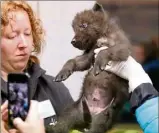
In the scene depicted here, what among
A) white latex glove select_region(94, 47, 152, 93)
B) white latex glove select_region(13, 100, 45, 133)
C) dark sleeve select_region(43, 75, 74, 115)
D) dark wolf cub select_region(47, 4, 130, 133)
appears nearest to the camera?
white latex glove select_region(13, 100, 45, 133)

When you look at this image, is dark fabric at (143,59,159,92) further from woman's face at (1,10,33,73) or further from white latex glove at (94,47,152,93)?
woman's face at (1,10,33,73)

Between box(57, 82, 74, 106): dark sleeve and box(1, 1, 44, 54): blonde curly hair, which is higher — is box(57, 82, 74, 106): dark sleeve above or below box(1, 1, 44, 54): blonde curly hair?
below

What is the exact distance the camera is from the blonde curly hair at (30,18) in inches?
67.7

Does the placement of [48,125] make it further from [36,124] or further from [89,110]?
[36,124]

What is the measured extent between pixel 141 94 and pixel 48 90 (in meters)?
0.53

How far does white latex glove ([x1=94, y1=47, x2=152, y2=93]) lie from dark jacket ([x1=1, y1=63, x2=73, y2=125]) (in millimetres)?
240

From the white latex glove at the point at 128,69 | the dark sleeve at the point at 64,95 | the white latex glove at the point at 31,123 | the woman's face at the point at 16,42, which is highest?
the woman's face at the point at 16,42

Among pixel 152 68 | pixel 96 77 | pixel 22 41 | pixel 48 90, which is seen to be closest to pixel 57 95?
pixel 48 90

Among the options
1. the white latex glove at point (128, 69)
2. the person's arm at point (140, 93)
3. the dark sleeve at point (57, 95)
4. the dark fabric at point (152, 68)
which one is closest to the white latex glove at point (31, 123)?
the person's arm at point (140, 93)

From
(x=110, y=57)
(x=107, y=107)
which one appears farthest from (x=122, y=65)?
(x=107, y=107)

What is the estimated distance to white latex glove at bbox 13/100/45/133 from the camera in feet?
3.90

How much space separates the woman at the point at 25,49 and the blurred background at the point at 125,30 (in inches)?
6.4

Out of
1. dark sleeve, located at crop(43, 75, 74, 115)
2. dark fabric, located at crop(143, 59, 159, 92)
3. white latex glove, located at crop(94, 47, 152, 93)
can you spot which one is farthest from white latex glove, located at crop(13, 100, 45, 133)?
dark fabric, located at crop(143, 59, 159, 92)

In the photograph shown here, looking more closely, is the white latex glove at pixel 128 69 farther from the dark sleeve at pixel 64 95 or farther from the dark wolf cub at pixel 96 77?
the dark sleeve at pixel 64 95
